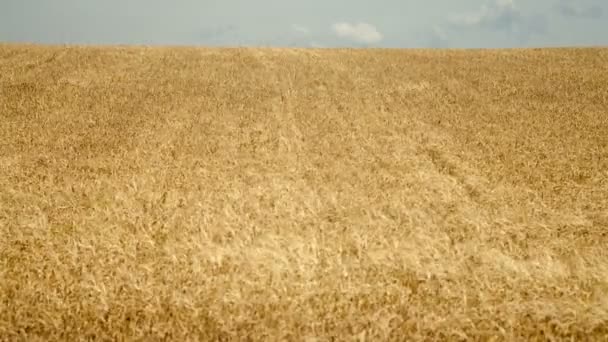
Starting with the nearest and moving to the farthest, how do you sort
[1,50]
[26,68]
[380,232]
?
[380,232]
[26,68]
[1,50]

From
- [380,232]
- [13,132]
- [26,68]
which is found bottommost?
[380,232]

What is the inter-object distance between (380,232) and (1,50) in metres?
26.7

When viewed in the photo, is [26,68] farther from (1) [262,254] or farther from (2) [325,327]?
(2) [325,327]

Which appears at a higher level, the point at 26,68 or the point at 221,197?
the point at 26,68

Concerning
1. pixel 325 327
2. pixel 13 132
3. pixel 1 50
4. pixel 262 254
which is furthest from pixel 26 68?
pixel 325 327

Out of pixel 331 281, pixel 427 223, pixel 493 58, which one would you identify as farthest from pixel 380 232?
pixel 493 58

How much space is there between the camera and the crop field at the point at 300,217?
5.92 m

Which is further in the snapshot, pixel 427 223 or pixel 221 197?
pixel 221 197

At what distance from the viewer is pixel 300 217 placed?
28.9ft

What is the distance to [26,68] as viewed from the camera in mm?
23500

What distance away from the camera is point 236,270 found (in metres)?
6.92

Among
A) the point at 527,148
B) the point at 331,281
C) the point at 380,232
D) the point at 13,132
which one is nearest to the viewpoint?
the point at 331,281

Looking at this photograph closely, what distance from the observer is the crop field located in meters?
5.92

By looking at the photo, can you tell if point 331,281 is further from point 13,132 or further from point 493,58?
point 493,58
